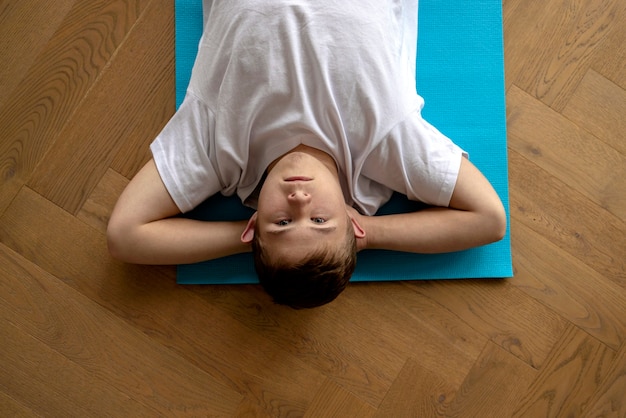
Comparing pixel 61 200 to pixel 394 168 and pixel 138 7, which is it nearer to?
pixel 138 7

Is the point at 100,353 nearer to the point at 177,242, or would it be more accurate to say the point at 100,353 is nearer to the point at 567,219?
the point at 177,242

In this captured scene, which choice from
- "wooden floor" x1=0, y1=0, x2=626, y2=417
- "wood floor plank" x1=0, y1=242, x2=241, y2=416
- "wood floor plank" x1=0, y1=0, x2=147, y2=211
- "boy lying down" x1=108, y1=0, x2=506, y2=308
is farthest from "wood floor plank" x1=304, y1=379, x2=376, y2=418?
"wood floor plank" x1=0, y1=0, x2=147, y2=211

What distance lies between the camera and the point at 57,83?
97 centimetres

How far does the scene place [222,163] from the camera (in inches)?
32.7

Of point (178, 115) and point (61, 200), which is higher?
point (178, 115)

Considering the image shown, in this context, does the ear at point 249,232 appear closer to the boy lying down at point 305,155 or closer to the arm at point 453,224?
the boy lying down at point 305,155

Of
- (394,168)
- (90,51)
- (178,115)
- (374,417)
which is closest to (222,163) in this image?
(178,115)

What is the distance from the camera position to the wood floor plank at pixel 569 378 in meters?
0.93

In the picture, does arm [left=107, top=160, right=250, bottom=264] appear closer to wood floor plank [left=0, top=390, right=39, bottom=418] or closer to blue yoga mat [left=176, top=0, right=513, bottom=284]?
blue yoga mat [left=176, top=0, right=513, bottom=284]

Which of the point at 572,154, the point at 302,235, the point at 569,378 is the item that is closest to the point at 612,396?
the point at 569,378

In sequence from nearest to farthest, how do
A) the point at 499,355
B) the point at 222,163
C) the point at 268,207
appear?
1. the point at 268,207
2. the point at 222,163
3. the point at 499,355

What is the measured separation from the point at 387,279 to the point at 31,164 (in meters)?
0.68

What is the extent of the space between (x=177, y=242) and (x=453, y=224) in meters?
0.45

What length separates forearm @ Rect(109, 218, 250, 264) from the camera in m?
0.86
